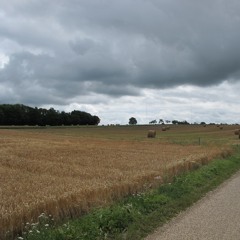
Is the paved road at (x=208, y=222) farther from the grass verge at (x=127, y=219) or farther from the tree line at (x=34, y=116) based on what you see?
the tree line at (x=34, y=116)

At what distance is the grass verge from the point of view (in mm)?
8258

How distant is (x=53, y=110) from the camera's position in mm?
168875

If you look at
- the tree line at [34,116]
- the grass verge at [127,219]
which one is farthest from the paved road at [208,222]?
the tree line at [34,116]

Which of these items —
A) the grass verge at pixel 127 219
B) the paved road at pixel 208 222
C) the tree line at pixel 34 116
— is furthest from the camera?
the tree line at pixel 34 116

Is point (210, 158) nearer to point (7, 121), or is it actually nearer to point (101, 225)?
point (101, 225)

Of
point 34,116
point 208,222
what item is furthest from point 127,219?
point 34,116

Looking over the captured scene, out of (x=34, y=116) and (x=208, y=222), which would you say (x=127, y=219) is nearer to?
(x=208, y=222)

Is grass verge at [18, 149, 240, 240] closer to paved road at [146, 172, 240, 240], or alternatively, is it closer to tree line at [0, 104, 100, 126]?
paved road at [146, 172, 240, 240]

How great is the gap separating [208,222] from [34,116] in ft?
500

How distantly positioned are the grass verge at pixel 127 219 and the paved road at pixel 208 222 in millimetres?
302

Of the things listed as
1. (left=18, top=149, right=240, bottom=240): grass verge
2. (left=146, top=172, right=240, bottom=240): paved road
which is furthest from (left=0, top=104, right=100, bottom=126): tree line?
(left=146, top=172, right=240, bottom=240): paved road

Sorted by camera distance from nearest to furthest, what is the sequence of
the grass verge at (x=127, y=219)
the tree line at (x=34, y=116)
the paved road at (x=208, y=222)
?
the grass verge at (x=127, y=219) < the paved road at (x=208, y=222) < the tree line at (x=34, y=116)

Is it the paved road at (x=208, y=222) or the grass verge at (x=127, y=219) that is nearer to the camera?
the grass verge at (x=127, y=219)

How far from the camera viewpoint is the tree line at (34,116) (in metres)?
154
